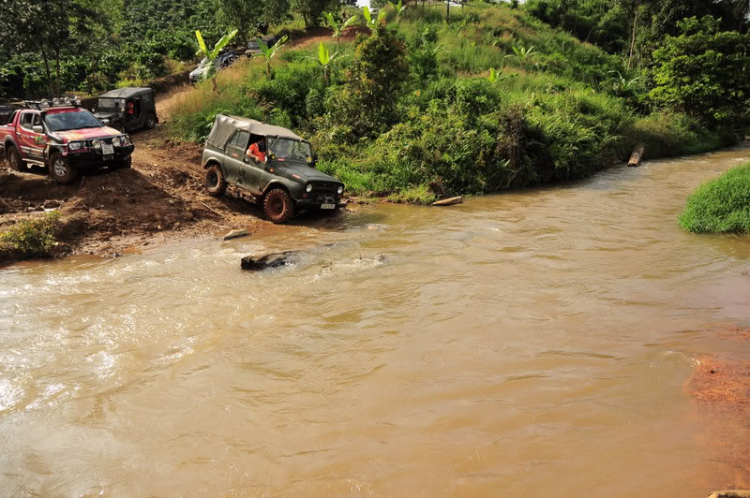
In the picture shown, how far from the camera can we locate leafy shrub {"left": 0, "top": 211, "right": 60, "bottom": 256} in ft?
30.2

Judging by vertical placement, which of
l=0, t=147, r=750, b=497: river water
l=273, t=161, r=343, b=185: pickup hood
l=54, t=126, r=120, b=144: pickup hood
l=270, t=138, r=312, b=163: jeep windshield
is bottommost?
l=0, t=147, r=750, b=497: river water

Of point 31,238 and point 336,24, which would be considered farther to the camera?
point 336,24

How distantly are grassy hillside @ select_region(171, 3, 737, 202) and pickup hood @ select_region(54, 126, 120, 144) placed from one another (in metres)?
4.80

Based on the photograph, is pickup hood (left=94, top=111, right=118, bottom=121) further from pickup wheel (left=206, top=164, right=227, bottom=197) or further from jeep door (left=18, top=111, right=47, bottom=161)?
pickup wheel (left=206, top=164, right=227, bottom=197)

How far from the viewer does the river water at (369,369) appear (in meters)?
4.20

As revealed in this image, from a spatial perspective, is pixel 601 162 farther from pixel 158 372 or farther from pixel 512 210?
pixel 158 372

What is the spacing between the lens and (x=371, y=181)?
48.9 ft

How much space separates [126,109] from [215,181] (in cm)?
676

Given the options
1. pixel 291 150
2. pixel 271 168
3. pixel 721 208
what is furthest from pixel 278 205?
pixel 721 208

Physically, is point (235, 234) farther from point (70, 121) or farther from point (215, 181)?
point (70, 121)

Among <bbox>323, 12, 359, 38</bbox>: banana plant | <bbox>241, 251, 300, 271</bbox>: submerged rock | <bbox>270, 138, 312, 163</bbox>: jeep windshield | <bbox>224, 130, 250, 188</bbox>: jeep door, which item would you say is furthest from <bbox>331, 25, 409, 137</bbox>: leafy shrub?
<bbox>241, 251, 300, 271</bbox>: submerged rock

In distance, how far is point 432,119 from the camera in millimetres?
16469

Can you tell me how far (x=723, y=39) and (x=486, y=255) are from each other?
20175 millimetres

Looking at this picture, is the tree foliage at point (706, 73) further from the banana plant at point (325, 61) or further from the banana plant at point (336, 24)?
the banana plant at point (325, 61)
